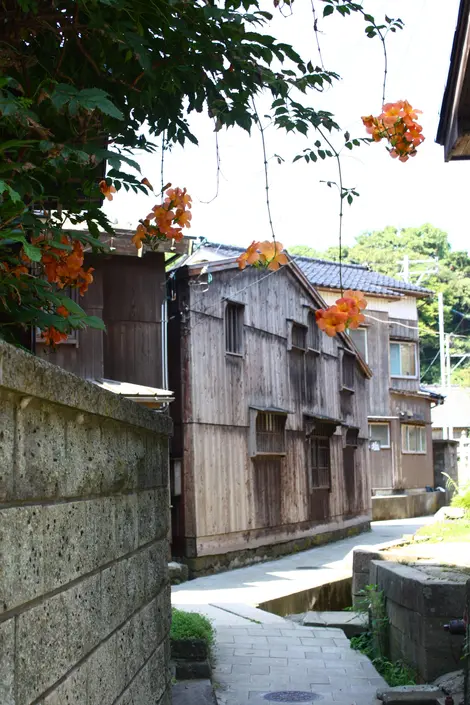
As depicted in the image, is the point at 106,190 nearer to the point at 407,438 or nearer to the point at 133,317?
the point at 133,317

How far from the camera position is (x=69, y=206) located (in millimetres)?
4262

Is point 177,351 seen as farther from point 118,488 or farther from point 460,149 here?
point 118,488

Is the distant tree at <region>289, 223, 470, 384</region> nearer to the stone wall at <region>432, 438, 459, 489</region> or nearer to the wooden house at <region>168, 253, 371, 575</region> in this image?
the stone wall at <region>432, 438, 459, 489</region>

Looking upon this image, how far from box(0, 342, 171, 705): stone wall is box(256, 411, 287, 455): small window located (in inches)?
567

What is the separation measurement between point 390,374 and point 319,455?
36.1 ft

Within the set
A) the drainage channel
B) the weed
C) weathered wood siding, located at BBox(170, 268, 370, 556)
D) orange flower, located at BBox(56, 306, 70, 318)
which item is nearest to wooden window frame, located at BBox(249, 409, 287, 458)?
weathered wood siding, located at BBox(170, 268, 370, 556)

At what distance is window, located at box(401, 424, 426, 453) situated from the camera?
34875mm

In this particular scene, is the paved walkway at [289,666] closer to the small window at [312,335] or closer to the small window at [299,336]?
the small window at [299,336]

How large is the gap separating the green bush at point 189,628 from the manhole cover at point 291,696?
0.78 meters

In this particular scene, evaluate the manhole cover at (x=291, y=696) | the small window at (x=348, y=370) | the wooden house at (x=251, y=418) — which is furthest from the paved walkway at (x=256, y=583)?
the small window at (x=348, y=370)

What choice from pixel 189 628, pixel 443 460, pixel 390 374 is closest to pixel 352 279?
pixel 390 374

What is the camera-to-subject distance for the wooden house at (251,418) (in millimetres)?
16672

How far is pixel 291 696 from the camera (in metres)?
8.24

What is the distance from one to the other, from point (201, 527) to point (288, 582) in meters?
2.05
